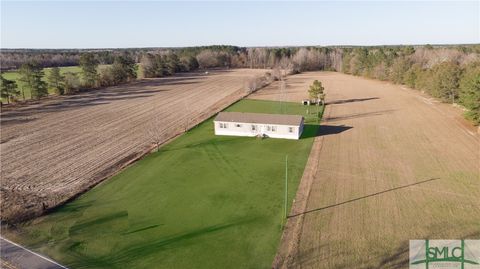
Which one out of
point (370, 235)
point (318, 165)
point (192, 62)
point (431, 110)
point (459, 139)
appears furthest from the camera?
point (192, 62)

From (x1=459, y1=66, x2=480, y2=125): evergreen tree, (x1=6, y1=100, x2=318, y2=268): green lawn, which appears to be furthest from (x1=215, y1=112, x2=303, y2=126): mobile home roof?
(x1=459, y1=66, x2=480, y2=125): evergreen tree

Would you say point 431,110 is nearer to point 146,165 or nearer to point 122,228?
point 146,165

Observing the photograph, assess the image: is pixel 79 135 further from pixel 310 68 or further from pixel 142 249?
pixel 310 68

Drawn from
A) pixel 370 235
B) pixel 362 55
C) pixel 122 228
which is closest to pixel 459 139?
pixel 370 235

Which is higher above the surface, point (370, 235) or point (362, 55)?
point (362, 55)

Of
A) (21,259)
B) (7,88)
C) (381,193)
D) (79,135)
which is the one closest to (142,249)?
(21,259)
